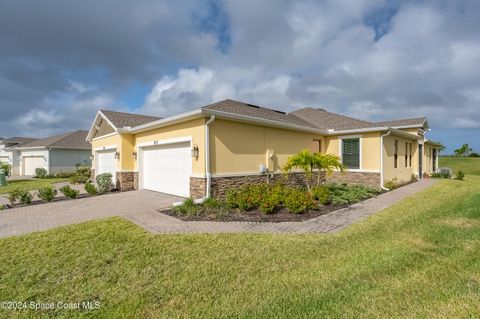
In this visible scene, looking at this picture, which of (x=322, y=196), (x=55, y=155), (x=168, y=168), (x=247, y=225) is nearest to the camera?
(x=247, y=225)

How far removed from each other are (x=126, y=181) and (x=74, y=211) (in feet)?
15.9

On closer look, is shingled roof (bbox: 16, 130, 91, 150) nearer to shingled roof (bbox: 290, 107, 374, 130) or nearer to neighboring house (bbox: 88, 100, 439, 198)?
neighboring house (bbox: 88, 100, 439, 198)

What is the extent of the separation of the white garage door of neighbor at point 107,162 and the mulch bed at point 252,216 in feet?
29.3

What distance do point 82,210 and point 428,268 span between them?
10190 millimetres

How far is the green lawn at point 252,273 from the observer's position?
284 centimetres

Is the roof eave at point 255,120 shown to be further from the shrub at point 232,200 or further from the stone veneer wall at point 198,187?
the shrub at point 232,200

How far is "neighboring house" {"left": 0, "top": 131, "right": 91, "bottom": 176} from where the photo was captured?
2461 centimetres

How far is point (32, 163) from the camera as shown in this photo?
86.3 ft

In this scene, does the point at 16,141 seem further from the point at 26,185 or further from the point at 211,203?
the point at 211,203

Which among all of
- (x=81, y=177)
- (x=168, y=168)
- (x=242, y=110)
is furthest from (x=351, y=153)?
(x=81, y=177)

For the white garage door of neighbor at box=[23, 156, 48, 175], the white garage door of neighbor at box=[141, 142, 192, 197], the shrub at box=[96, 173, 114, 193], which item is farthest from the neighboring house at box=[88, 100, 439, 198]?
the white garage door of neighbor at box=[23, 156, 48, 175]

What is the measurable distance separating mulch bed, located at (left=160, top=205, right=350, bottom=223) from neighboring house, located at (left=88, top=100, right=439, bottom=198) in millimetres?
1594

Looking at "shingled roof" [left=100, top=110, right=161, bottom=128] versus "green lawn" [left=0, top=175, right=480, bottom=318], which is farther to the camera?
"shingled roof" [left=100, top=110, right=161, bottom=128]

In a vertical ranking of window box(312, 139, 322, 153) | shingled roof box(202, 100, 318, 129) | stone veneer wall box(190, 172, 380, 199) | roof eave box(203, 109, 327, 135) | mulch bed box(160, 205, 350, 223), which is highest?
shingled roof box(202, 100, 318, 129)
